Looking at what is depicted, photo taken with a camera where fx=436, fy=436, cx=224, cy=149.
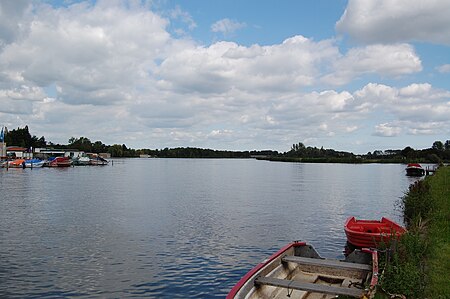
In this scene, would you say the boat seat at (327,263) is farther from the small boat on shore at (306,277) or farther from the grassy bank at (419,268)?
the grassy bank at (419,268)

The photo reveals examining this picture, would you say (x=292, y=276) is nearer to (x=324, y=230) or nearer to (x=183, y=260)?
(x=183, y=260)

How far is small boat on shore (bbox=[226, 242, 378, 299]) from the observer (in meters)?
10.7

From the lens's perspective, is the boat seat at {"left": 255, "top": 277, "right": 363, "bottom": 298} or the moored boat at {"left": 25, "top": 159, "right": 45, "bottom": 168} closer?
the boat seat at {"left": 255, "top": 277, "right": 363, "bottom": 298}

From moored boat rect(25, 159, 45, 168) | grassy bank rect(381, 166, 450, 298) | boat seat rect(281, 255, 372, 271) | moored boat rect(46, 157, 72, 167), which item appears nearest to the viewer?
grassy bank rect(381, 166, 450, 298)

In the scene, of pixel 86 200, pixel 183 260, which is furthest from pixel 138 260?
pixel 86 200

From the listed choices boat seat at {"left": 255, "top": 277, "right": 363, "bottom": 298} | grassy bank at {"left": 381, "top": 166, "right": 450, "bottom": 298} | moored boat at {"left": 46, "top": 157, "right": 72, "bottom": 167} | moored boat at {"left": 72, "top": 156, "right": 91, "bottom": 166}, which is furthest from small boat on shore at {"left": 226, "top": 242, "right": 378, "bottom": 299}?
moored boat at {"left": 72, "top": 156, "right": 91, "bottom": 166}

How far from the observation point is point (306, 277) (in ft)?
45.2

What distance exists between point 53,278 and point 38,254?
151 inches

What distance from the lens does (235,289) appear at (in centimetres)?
996

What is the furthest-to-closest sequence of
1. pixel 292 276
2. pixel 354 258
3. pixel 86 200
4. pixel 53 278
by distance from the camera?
1. pixel 86 200
2. pixel 53 278
3. pixel 354 258
4. pixel 292 276

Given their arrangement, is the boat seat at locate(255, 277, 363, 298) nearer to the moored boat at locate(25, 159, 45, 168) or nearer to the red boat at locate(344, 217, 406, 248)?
the red boat at locate(344, 217, 406, 248)

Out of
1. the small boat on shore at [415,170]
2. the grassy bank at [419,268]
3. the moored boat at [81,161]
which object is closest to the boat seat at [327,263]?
the grassy bank at [419,268]

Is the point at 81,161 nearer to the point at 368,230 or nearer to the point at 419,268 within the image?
the point at 368,230

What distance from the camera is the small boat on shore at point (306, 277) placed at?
10.7m
